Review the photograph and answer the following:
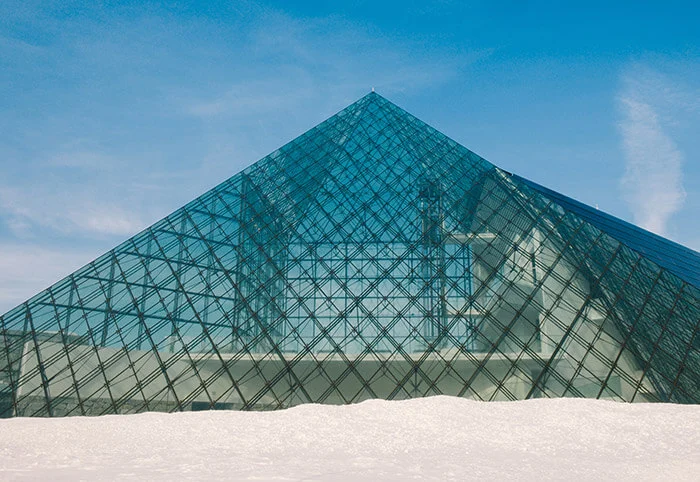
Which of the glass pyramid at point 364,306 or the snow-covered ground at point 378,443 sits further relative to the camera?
the glass pyramid at point 364,306

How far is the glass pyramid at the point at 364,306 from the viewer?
19.8 meters

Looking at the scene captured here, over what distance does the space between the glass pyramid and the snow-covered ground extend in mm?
2776

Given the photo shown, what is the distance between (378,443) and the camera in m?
13.1

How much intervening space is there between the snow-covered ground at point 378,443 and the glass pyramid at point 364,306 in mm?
2776

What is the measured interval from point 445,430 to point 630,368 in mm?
8440

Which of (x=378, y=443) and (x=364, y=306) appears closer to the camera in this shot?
(x=378, y=443)

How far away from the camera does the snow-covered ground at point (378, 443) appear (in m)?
10.3

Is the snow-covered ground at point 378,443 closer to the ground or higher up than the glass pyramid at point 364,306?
closer to the ground

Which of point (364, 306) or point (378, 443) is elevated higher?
point (364, 306)

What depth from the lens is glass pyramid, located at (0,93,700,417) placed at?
65.1ft

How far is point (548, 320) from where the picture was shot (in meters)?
21.1

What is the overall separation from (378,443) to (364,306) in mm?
9965

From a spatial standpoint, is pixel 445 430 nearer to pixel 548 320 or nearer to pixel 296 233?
pixel 548 320

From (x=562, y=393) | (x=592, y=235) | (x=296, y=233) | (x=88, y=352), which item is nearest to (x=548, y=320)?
(x=562, y=393)
